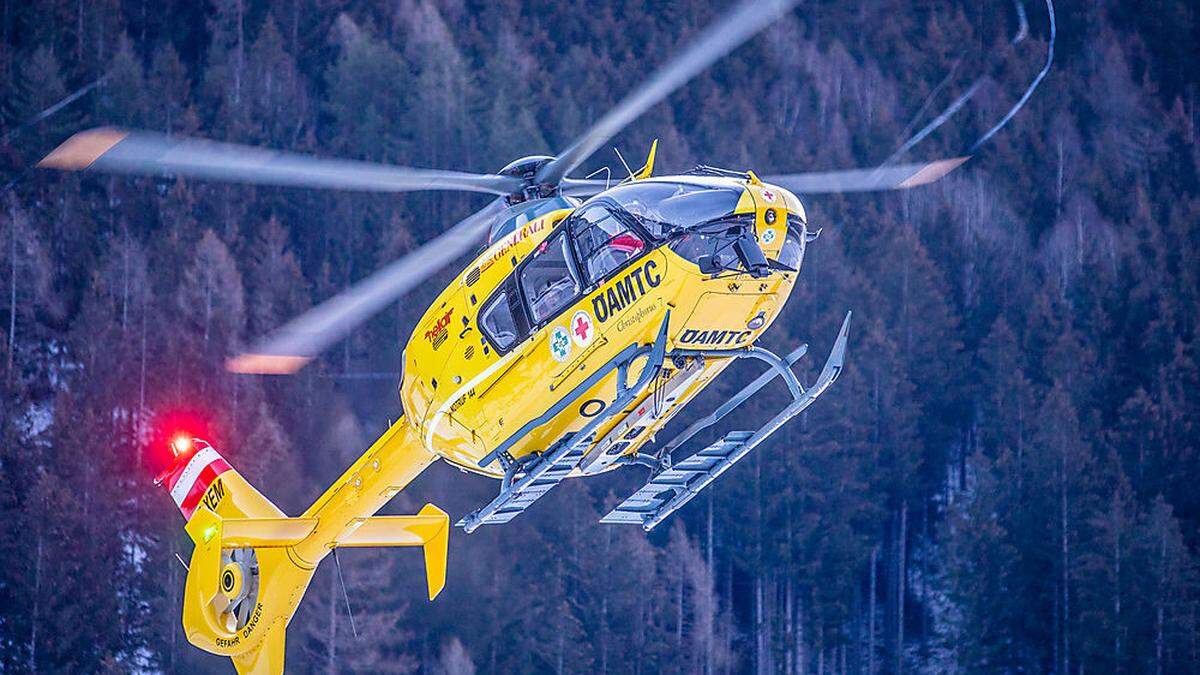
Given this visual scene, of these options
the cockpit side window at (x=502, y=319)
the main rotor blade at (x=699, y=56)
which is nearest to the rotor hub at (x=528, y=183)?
the cockpit side window at (x=502, y=319)

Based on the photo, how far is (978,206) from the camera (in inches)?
2384

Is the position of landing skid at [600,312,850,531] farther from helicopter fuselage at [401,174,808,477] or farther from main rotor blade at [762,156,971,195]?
main rotor blade at [762,156,971,195]

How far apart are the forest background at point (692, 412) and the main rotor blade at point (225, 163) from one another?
2356cm

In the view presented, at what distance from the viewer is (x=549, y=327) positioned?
50.3 ft

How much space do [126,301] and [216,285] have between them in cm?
232

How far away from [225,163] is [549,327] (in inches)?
→ 119

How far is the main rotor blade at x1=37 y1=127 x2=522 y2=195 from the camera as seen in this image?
13305 mm

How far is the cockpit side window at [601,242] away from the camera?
1480 centimetres

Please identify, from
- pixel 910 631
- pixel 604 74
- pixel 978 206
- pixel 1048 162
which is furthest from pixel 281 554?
pixel 1048 162

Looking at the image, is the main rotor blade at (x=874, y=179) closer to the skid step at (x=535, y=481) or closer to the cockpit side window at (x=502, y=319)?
the cockpit side window at (x=502, y=319)

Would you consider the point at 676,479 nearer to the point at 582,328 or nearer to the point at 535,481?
the point at 535,481

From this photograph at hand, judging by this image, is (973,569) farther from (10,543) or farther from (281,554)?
(281,554)

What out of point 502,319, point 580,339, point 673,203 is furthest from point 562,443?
point 673,203

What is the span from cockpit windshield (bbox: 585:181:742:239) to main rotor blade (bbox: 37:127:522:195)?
1.98 metres
